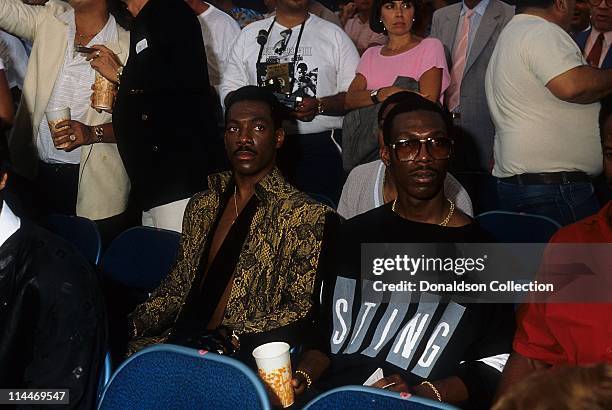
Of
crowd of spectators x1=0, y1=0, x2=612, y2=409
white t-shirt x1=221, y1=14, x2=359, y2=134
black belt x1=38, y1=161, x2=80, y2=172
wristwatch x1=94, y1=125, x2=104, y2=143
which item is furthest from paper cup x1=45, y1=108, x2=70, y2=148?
white t-shirt x1=221, y1=14, x2=359, y2=134

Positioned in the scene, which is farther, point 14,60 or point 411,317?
point 14,60

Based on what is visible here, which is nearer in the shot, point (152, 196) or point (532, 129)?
point (532, 129)

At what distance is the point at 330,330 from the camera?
2172mm

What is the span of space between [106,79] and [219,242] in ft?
3.74

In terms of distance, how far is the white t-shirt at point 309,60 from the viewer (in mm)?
3502

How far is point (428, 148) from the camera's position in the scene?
88.1 inches

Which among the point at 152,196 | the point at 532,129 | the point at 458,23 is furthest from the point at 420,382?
the point at 458,23

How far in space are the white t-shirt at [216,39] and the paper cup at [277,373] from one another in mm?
2286

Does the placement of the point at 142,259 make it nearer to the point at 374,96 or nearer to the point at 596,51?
the point at 374,96

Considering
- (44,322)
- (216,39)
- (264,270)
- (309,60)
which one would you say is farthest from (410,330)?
(216,39)

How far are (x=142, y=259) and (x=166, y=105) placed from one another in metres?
0.66

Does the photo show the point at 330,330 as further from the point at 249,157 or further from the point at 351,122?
the point at 351,122

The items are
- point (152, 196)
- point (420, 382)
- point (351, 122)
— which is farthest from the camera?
point (351, 122)

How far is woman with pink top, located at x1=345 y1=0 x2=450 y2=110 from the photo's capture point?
3.23 metres
